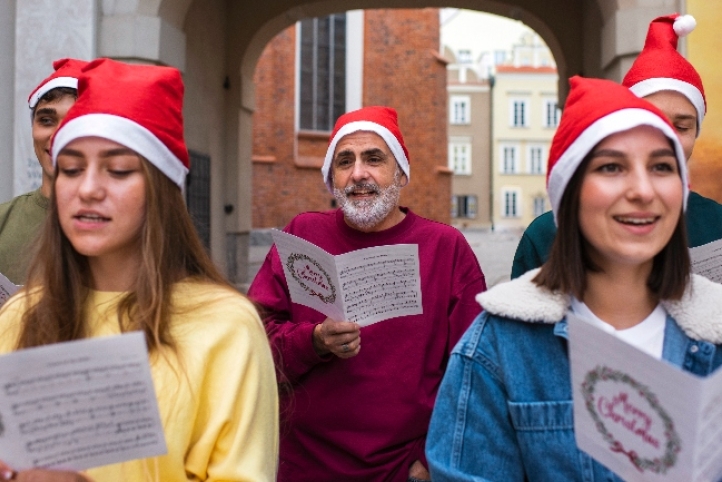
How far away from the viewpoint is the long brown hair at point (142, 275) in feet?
6.31

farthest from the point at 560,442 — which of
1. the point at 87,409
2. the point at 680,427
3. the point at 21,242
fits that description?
the point at 21,242

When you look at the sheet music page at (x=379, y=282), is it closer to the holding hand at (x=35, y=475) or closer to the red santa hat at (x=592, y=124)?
the red santa hat at (x=592, y=124)

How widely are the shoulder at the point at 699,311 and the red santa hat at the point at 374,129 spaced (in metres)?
1.74

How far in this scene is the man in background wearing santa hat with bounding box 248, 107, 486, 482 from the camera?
282 cm

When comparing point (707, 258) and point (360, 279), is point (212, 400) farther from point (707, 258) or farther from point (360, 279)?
point (707, 258)

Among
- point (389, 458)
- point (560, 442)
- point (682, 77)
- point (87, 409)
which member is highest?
point (682, 77)

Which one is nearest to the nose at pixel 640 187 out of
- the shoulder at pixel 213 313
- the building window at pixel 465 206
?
the shoulder at pixel 213 313

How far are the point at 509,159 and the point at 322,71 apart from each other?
40672mm

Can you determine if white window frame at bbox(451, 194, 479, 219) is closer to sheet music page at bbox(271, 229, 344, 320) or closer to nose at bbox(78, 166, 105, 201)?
sheet music page at bbox(271, 229, 344, 320)

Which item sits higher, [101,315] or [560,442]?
[101,315]

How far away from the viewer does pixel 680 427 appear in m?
1.34

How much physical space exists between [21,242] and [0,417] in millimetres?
1788

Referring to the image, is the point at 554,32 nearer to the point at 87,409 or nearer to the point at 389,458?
the point at 389,458

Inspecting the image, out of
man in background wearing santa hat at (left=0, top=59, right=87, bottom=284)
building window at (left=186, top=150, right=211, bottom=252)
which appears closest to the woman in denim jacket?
man in background wearing santa hat at (left=0, top=59, right=87, bottom=284)
